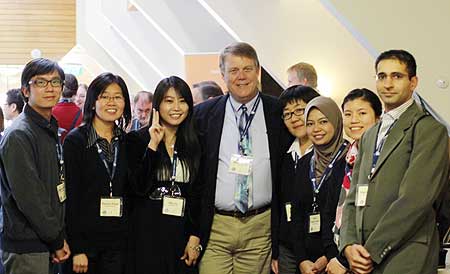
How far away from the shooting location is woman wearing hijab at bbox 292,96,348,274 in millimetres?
3465

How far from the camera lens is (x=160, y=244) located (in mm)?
3633

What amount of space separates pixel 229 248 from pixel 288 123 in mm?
793

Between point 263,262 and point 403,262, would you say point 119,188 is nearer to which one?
point 263,262

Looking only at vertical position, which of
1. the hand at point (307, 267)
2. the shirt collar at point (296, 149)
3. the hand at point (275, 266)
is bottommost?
the hand at point (275, 266)

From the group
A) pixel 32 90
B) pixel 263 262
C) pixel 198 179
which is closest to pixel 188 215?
pixel 198 179

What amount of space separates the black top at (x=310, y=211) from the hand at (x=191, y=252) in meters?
0.54

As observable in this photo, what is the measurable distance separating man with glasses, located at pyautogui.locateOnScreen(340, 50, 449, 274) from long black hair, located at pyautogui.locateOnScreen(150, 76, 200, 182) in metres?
0.98

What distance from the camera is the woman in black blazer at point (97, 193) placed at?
360 cm

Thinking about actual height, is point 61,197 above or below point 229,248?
above

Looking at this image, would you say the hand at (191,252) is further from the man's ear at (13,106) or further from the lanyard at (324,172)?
the man's ear at (13,106)

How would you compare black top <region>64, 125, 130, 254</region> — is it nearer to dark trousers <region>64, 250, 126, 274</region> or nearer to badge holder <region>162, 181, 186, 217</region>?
dark trousers <region>64, 250, 126, 274</region>

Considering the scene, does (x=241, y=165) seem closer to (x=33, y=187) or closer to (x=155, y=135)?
(x=155, y=135)

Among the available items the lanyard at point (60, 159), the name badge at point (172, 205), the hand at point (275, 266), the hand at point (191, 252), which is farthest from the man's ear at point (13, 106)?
the hand at point (275, 266)

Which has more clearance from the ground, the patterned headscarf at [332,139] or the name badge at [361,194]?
the patterned headscarf at [332,139]
